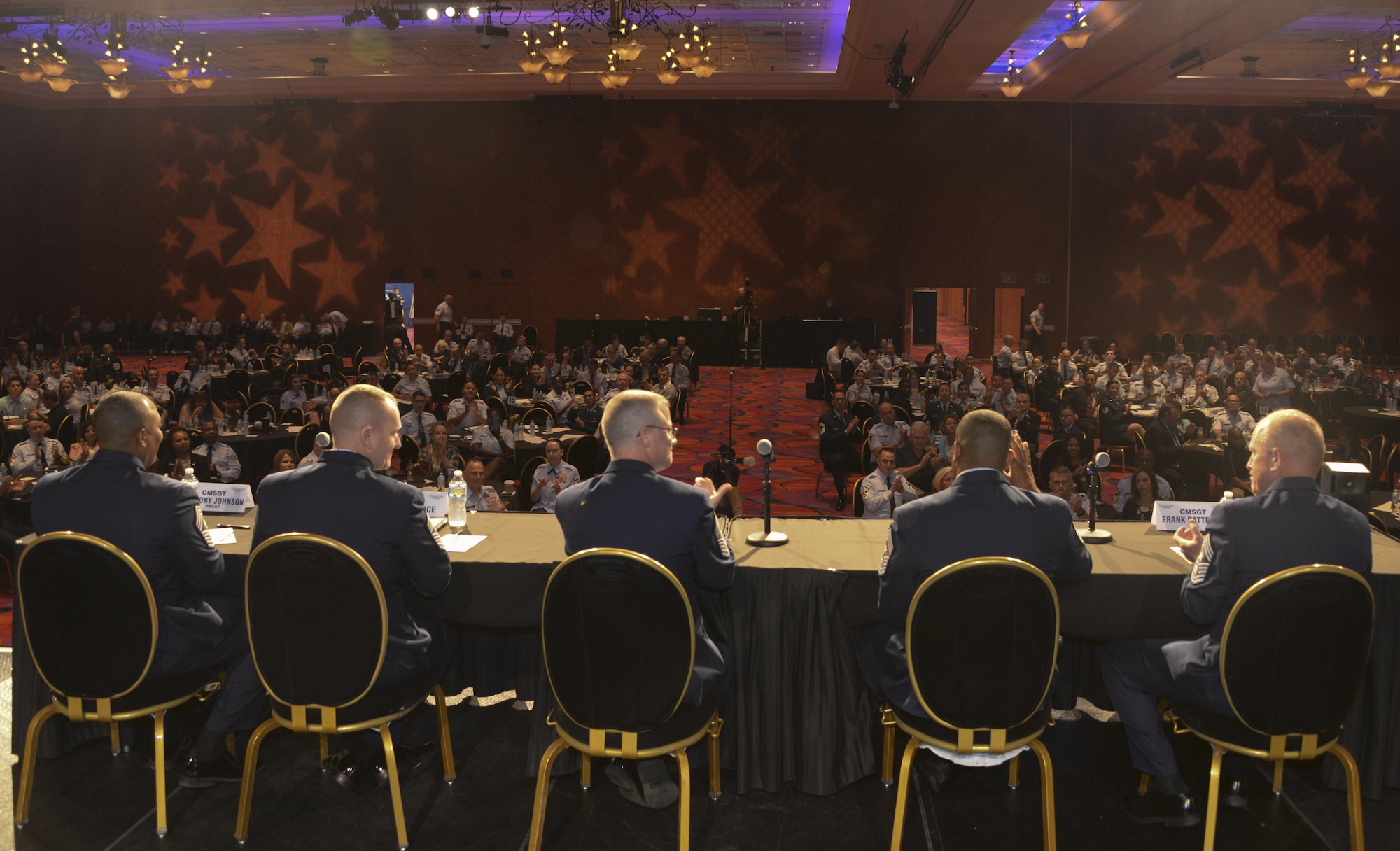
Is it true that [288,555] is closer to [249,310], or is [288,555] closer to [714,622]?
[714,622]

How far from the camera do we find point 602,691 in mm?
2883

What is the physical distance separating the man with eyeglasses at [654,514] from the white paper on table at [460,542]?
0.61 m

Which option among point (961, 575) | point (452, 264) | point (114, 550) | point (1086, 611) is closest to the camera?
point (961, 575)

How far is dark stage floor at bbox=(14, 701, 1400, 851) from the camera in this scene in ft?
10.7

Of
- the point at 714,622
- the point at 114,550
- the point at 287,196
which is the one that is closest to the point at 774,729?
the point at 714,622

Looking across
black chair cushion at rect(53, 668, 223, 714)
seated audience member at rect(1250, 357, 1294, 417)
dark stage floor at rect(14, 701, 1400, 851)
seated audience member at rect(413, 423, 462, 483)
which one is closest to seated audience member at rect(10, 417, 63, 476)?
seated audience member at rect(413, 423, 462, 483)

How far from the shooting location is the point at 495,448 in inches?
377

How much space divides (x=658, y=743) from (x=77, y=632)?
1.83 m

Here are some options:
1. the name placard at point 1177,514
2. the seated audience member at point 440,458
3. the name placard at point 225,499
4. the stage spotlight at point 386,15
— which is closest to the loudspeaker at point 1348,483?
the name placard at point 1177,514

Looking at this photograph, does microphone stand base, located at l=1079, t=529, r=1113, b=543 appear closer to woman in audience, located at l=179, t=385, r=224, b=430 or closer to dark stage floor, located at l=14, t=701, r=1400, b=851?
dark stage floor, located at l=14, t=701, r=1400, b=851

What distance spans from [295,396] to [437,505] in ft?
31.4

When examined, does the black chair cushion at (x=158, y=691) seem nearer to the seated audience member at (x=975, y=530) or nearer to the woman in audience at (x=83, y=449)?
the seated audience member at (x=975, y=530)

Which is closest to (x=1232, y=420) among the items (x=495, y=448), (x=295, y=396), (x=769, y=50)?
(x=495, y=448)

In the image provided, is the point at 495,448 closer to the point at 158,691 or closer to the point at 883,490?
the point at 883,490
